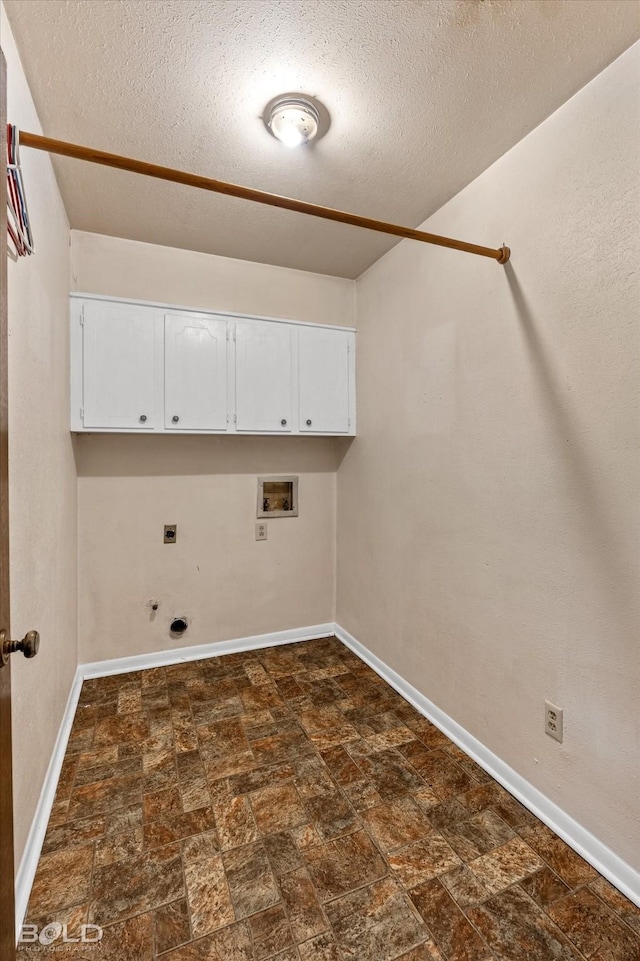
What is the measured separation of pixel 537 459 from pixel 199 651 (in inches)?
94.5

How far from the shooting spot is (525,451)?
173 centimetres

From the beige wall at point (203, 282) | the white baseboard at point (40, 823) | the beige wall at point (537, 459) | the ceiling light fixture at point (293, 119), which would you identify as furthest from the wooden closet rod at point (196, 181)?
the white baseboard at point (40, 823)

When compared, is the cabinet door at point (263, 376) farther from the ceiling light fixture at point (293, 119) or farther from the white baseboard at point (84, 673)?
the white baseboard at point (84, 673)

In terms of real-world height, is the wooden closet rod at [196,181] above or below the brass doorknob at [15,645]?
above

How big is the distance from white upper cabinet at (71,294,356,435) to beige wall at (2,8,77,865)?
17 centimetres

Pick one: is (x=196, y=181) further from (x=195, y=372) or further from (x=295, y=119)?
(x=195, y=372)

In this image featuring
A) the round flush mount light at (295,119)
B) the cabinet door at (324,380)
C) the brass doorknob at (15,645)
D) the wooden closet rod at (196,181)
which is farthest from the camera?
the cabinet door at (324,380)

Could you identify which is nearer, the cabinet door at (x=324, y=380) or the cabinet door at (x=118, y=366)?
the cabinet door at (x=118, y=366)

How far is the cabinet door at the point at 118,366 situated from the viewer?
2398mm

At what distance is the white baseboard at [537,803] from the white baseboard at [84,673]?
94cm

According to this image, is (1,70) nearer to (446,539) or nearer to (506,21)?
(506,21)

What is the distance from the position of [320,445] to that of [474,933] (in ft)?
8.44

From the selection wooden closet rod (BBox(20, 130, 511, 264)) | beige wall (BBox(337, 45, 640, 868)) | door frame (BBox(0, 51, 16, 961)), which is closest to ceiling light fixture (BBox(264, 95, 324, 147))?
wooden closet rod (BBox(20, 130, 511, 264))

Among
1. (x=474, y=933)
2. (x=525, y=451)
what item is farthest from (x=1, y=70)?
(x=474, y=933)
